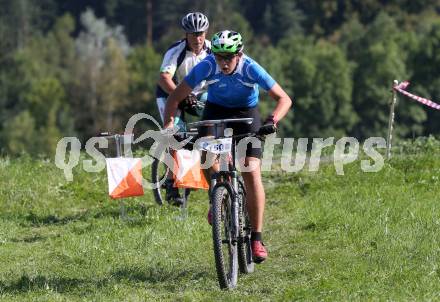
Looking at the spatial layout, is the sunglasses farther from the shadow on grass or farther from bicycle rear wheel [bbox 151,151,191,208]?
bicycle rear wheel [bbox 151,151,191,208]

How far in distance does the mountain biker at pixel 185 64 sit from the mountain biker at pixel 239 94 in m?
2.89

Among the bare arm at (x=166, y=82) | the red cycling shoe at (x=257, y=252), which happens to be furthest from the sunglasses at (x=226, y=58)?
the bare arm at (x=166, y=82)

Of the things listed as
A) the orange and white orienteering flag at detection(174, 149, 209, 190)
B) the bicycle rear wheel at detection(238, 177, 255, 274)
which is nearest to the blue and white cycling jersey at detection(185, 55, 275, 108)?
the bicycle rear wheel at detection(238, 177, 255, 274)

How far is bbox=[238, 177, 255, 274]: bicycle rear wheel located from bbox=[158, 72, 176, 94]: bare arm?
3377 millimetres

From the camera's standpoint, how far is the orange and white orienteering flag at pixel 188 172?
1262cm

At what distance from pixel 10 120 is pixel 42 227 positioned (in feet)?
314

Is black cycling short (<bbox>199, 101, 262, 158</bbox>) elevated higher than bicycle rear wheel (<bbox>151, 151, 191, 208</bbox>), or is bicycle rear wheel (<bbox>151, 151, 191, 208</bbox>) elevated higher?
black cycling short (<bbox>199, 101, 262, 158</bbox>)

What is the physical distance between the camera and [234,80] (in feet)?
32.4

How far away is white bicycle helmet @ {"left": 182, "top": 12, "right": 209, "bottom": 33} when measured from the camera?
13.0 meters

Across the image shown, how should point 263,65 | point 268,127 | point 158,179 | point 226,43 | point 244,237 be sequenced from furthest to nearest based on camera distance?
point 263,65
point 158,179
point 244,237
point 226,43
point 268,127

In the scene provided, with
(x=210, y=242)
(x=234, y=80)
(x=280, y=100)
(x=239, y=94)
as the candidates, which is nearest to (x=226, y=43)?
(x=234, y=80)

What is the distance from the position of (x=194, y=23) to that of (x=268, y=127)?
4034mm

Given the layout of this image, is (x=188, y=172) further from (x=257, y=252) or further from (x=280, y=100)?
(x=280, y=100)

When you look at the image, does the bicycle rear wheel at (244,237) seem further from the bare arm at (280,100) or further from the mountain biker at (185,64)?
the mountain biker at (185,64)
